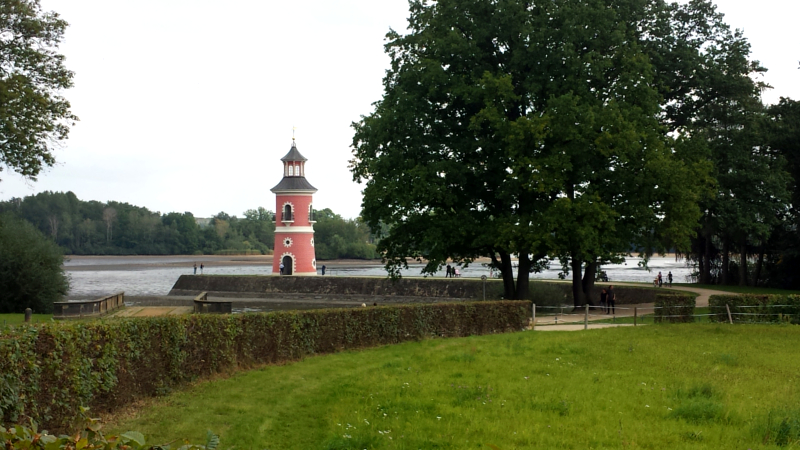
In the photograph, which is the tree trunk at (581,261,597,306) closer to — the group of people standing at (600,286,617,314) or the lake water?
the group of people standing at (600,286,617,314)

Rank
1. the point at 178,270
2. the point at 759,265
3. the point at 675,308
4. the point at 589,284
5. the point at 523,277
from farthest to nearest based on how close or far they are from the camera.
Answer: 1. the point at 178,270
2. the point at 759,265
3. the point at 589,284
4. the point at 523,277
5. the point at 675,308

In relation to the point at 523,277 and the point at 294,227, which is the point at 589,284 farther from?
the point at 294,227

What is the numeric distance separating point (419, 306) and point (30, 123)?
60.7 feet

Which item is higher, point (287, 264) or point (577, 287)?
point (287, 264)

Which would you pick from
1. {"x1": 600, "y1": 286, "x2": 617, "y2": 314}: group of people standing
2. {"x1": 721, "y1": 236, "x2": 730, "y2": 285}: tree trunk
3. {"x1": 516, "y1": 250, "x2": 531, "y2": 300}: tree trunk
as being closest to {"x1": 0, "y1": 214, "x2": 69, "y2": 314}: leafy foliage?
{"x1": 516, "y1": 250, "x2": 531, "y2": 300}: tree trunk

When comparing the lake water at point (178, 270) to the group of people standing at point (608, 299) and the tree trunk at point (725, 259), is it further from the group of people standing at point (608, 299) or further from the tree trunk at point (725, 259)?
the group of people standing at point (608, 299)

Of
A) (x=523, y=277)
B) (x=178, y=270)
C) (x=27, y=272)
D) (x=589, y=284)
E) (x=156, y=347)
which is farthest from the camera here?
(x=178, y=270)

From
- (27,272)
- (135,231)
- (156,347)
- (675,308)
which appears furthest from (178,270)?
(156,347)

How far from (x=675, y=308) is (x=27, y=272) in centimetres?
2985

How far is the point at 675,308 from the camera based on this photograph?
25.5 m

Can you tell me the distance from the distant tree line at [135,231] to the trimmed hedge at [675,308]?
363ft

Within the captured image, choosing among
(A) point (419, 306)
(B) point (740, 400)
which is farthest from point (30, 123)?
(B) point (740, 400)

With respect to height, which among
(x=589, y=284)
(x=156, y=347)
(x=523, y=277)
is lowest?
(x=156, y=347)

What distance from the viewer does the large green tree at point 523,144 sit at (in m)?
26.6
